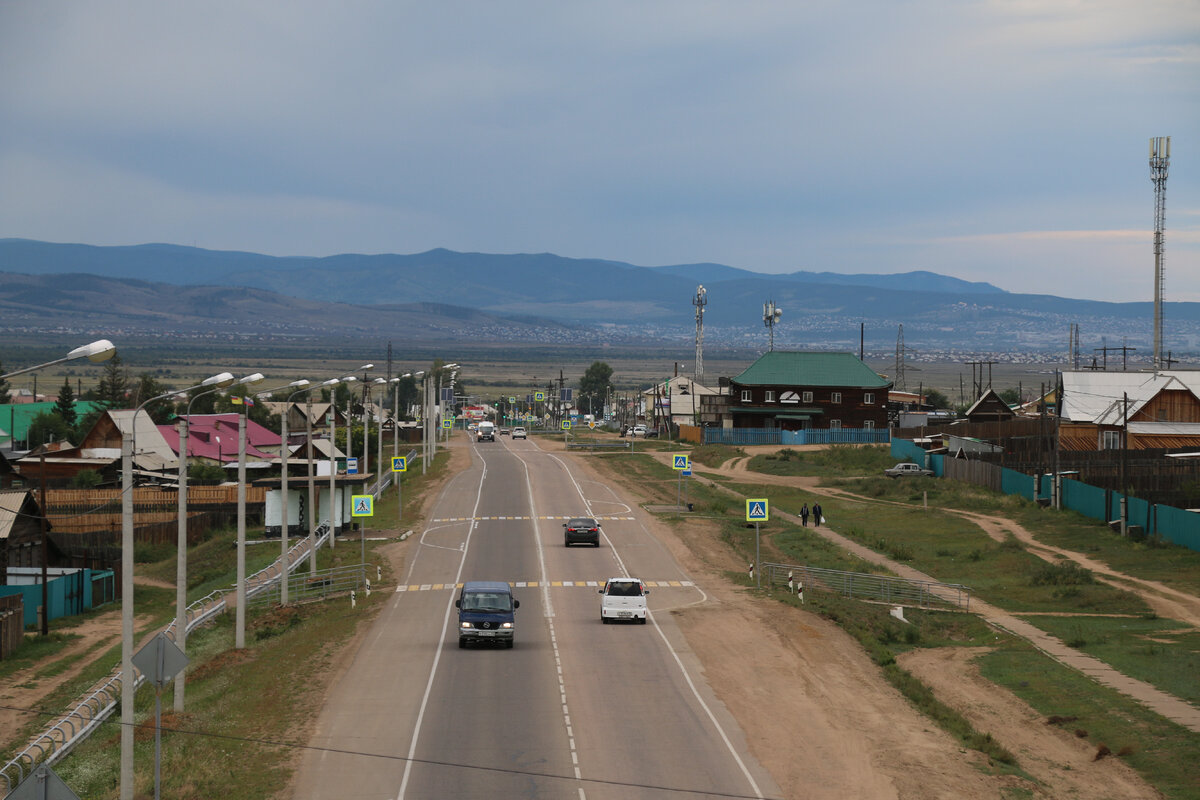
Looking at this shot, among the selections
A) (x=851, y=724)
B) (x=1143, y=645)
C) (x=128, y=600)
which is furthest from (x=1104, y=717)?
(x=128, y=600)

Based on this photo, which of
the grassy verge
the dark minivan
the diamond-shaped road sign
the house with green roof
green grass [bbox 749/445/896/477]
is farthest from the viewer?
the house with green roof

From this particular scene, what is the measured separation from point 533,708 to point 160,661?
34.9 feet

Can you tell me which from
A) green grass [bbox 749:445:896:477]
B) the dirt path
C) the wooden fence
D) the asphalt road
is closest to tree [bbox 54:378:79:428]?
green grass [bbox 749:445:896:477]

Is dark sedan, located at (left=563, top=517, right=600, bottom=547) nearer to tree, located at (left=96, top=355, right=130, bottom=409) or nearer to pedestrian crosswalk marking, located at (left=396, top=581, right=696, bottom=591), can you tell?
pedestrian crosswalk marking, located at (left=396, top=581, right=696, bottom=591)

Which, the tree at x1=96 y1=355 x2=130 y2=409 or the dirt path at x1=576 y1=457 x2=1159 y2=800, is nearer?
the dirt path at x1=576 y1=457 x2=1159 y2=800

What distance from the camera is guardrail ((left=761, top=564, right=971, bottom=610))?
48.5 metres

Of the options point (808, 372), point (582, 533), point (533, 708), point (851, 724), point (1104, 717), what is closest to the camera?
point (533, 708)

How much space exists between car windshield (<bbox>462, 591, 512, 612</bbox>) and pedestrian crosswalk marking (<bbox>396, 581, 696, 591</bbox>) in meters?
10.9

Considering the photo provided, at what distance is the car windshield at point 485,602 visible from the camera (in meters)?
36.8

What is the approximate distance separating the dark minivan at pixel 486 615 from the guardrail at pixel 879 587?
50.5 feet

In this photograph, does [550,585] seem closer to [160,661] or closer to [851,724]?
[851,724]

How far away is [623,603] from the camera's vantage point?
4078cm

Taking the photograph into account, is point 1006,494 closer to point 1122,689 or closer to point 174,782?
point 1122,689

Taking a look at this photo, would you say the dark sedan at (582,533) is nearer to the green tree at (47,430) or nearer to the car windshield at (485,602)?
the car windshield at (485,602)
